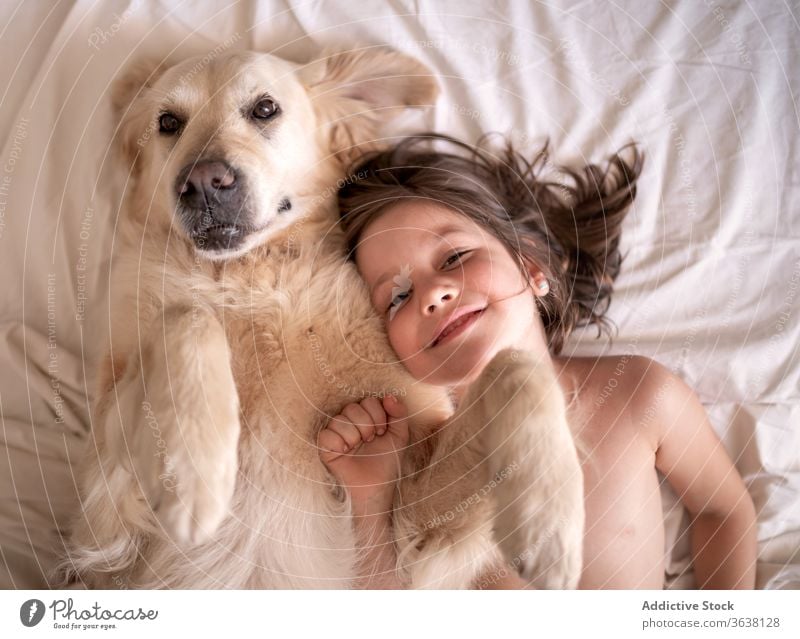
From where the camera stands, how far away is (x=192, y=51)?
5.39ft

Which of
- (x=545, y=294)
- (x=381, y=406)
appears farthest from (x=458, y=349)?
(x=545, y=294)

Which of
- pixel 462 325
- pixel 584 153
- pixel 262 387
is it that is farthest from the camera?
pixel 584 153

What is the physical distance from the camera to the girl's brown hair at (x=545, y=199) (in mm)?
1685

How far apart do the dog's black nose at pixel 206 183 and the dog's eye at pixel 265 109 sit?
7.0 inches

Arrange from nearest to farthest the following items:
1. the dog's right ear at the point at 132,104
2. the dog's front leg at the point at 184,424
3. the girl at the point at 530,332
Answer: the dog's front leg at the point at 184,424, the girl at the point at 530,332, the dog's right ear at the point at 132,104

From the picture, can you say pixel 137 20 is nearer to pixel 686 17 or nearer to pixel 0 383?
pixel 0 383

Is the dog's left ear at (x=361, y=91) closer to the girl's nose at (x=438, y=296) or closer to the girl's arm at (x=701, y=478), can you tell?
the girl's nose at (x=438, y=296)

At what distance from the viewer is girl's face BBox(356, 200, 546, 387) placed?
1.49 meters

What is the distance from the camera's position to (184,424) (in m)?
1.15

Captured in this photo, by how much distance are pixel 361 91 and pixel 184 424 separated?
1029 mm
